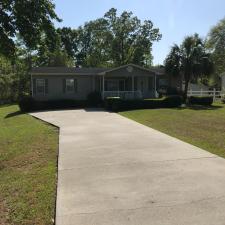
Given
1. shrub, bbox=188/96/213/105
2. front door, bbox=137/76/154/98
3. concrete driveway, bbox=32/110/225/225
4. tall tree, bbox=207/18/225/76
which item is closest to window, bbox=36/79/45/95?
front door, bbox=137/76/154/98

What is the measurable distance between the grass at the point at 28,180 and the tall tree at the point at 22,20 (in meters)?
3.20

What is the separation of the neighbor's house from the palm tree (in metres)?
2.56

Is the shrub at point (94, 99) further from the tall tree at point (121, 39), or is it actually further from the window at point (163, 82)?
the tall tree at point (121, 39)

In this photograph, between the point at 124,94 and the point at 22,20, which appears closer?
the point at 22,20

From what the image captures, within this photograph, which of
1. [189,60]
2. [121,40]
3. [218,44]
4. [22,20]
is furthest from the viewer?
[218,44]

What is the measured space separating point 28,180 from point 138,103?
1902cm

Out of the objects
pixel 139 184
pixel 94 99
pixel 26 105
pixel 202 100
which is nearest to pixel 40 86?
pixel 26 105

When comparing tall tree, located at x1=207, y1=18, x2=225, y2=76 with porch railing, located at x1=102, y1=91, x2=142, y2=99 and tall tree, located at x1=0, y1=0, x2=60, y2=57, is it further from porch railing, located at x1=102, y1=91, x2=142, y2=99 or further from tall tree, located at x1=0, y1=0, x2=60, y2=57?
tall tree, located at x1=0, y1=0, x2=60, y2=57

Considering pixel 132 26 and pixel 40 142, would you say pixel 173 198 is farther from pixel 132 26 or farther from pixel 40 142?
pixel 132 26

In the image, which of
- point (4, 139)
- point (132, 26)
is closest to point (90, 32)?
point (132, 26)

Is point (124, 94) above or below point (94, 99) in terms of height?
above

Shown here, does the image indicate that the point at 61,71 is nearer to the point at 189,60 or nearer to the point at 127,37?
the point at 189,60

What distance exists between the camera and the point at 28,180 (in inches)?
279

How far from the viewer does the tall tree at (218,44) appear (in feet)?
200
